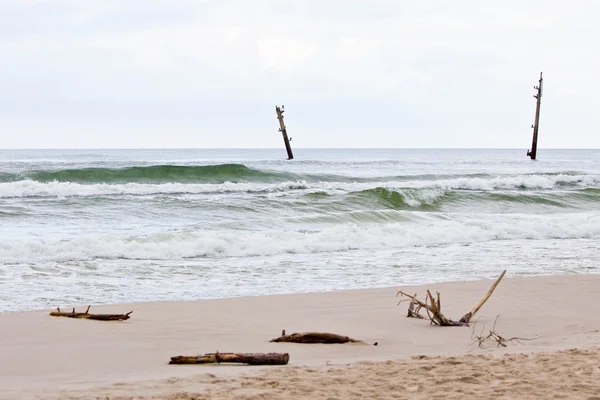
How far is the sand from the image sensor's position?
3.68 metres

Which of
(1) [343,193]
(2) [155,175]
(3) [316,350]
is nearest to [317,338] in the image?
(3) [316,350]

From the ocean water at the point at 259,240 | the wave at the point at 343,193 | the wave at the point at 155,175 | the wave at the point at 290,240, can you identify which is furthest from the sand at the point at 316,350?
the wave at the point at 155,175

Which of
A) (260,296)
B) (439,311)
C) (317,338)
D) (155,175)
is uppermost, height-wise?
(155,175)

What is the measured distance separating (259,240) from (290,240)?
0.61 meters

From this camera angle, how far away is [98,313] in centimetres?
606

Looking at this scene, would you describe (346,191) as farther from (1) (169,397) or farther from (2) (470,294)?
(1) (169,397)

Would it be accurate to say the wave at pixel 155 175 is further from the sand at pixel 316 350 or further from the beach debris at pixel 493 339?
the beach debris at pixel 493 339

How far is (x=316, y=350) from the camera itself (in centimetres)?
479

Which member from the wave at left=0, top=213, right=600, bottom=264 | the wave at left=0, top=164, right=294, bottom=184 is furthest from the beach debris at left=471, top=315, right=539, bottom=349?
the wave at left=0, top=164, right=294, bottom=184

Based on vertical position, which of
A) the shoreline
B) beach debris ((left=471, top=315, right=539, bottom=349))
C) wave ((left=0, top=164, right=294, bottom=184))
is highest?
wave ((left=0, top=164, right=294, bottom=184))

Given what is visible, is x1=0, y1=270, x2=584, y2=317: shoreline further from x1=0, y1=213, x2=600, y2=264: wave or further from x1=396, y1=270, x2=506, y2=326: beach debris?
x1=0, y1=213, x2=600, y2=264: wave

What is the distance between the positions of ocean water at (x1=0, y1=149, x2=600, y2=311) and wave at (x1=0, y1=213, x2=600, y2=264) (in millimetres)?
32

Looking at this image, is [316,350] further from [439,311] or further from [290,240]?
[290,240]

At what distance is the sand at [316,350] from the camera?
3682 millimetres
